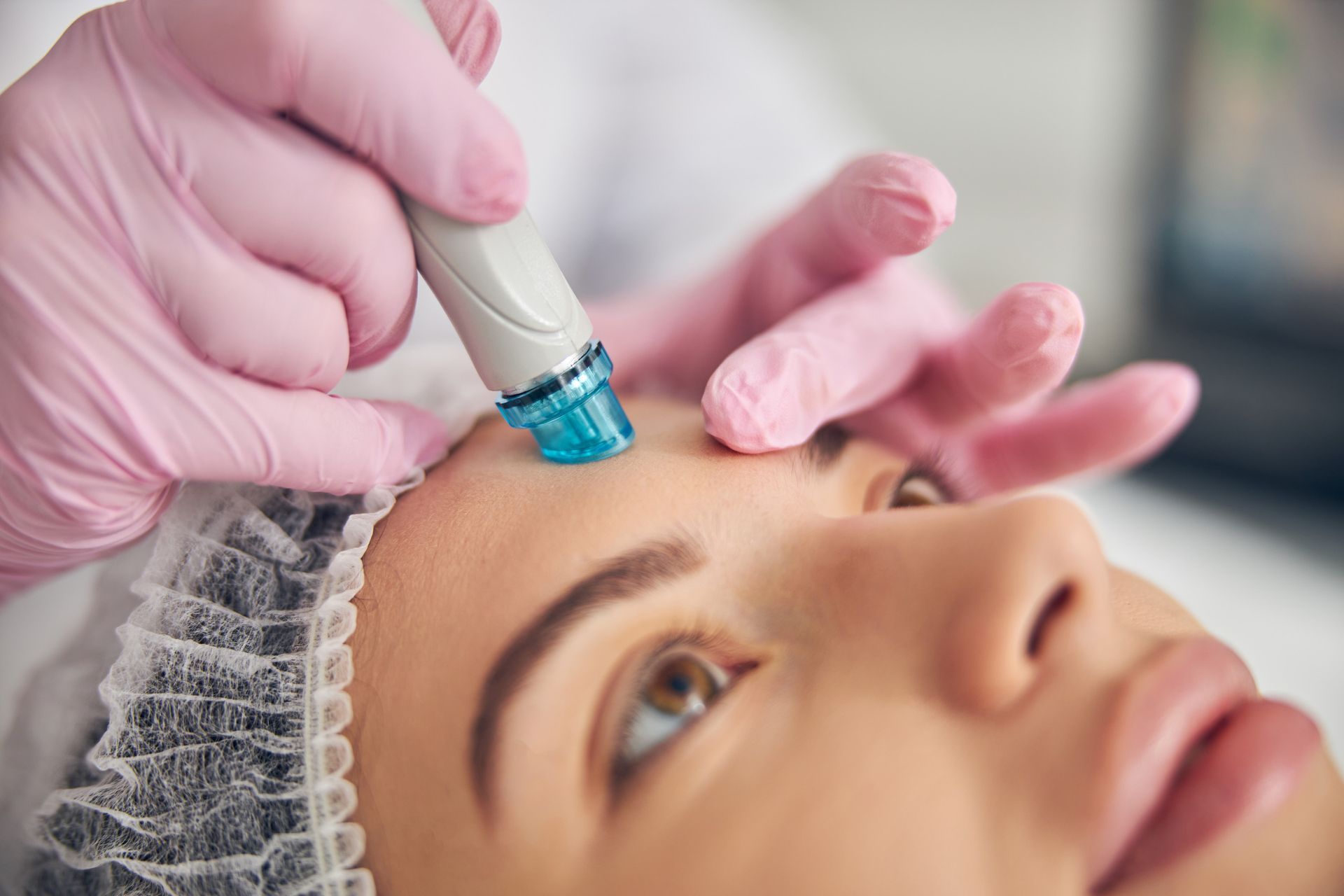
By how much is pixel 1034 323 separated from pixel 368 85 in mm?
620

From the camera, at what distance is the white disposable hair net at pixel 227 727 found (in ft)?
2.24

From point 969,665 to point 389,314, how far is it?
53 centimetres

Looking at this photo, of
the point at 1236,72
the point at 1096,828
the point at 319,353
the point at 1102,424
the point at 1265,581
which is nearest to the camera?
the point at 1096,828

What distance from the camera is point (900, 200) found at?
2.80 ft

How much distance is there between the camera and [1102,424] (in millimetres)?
1180

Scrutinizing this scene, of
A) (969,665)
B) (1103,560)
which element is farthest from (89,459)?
(1103,560)

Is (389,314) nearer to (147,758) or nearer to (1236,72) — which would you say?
(147,758)

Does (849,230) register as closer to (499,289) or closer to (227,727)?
(499,289)

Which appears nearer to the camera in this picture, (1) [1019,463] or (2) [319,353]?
(2) [319,353]

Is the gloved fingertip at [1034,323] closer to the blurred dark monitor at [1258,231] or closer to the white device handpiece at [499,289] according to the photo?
the white device handpiece at [499,289]

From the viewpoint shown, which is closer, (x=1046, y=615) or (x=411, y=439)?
(x=1046, y=615)

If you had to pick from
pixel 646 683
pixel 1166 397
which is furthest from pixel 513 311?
pixel 1166 397

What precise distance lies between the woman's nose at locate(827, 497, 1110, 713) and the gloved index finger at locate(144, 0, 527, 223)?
413mm

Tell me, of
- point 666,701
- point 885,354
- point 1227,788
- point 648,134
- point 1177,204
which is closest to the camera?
point 1227,788
